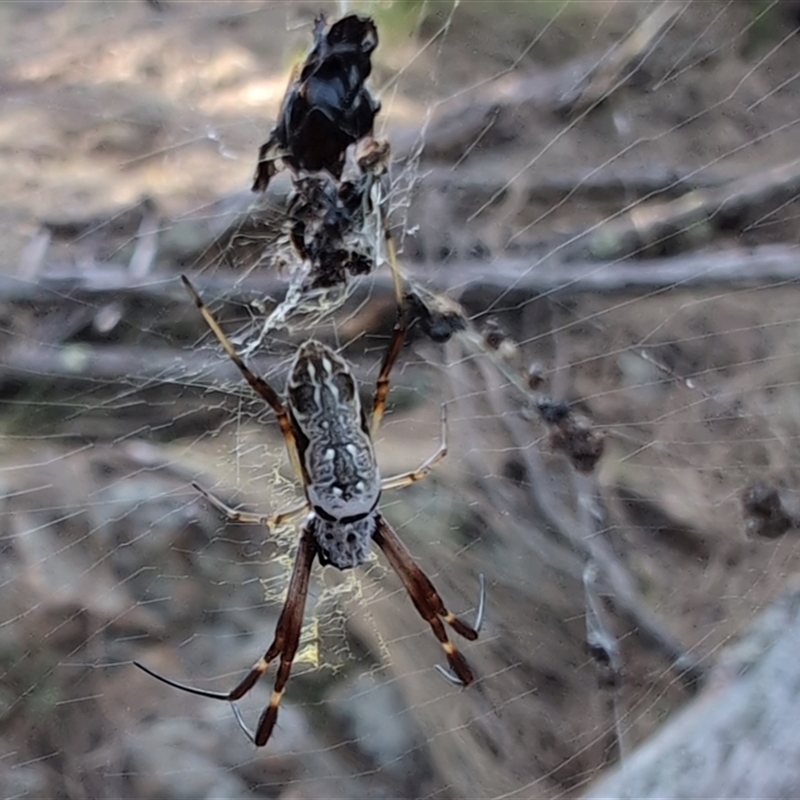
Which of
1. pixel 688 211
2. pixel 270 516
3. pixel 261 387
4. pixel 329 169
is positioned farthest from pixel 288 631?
pixel 688 211

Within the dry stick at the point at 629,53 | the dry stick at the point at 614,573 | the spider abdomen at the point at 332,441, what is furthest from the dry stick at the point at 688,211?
the spider abdomen at the point at 332,441

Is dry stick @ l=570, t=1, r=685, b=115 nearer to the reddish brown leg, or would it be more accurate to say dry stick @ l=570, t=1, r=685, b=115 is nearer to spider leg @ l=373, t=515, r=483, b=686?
the reddish brown leg

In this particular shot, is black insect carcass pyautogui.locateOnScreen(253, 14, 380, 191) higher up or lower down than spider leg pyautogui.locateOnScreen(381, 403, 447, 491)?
higher up

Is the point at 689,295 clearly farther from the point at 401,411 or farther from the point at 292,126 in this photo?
the point at 292,126

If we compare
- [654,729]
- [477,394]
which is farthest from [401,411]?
[654,729]

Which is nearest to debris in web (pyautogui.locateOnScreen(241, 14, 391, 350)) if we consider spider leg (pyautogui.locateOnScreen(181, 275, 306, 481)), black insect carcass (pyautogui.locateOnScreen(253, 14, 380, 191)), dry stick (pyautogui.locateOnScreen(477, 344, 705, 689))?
black insect carcass (pyautogui.locateOnScreen(253, 14, 380, 191))

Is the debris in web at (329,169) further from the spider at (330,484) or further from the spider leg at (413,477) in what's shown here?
the spider leg at (413,477)

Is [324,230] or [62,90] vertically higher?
[62,90]
